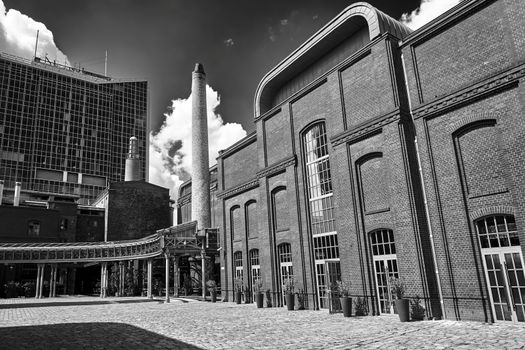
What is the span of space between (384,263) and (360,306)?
1847mm

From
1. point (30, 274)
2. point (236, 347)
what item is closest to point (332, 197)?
point (236, 347)

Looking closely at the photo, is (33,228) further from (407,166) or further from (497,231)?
(497,231)

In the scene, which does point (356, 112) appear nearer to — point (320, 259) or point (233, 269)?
point (320, 259)

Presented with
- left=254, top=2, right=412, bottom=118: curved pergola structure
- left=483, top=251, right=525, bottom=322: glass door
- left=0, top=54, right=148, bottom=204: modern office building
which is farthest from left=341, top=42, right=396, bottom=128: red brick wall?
left=0, top=54, right=148, bottom=204: modern office building

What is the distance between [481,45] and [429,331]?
8.66 metres

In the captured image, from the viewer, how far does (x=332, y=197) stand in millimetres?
16844

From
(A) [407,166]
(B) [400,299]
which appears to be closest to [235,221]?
(A) [407,166]

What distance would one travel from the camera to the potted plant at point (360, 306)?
46.0 ft

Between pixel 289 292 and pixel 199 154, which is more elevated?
pixel 199 154

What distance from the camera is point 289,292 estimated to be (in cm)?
1716

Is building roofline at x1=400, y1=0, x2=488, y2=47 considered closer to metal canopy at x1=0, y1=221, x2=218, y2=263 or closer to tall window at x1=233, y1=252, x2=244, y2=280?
tall window at x1=233, y1=252, x2=244, y2=280

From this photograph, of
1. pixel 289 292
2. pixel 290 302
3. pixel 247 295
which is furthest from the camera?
pixel 247 295

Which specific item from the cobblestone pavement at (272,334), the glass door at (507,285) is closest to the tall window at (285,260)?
the cobblestone pavement at (272,334)

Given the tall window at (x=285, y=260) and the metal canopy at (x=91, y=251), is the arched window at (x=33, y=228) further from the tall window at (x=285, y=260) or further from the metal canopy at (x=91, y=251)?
the tall window at (x=285, y=260)
